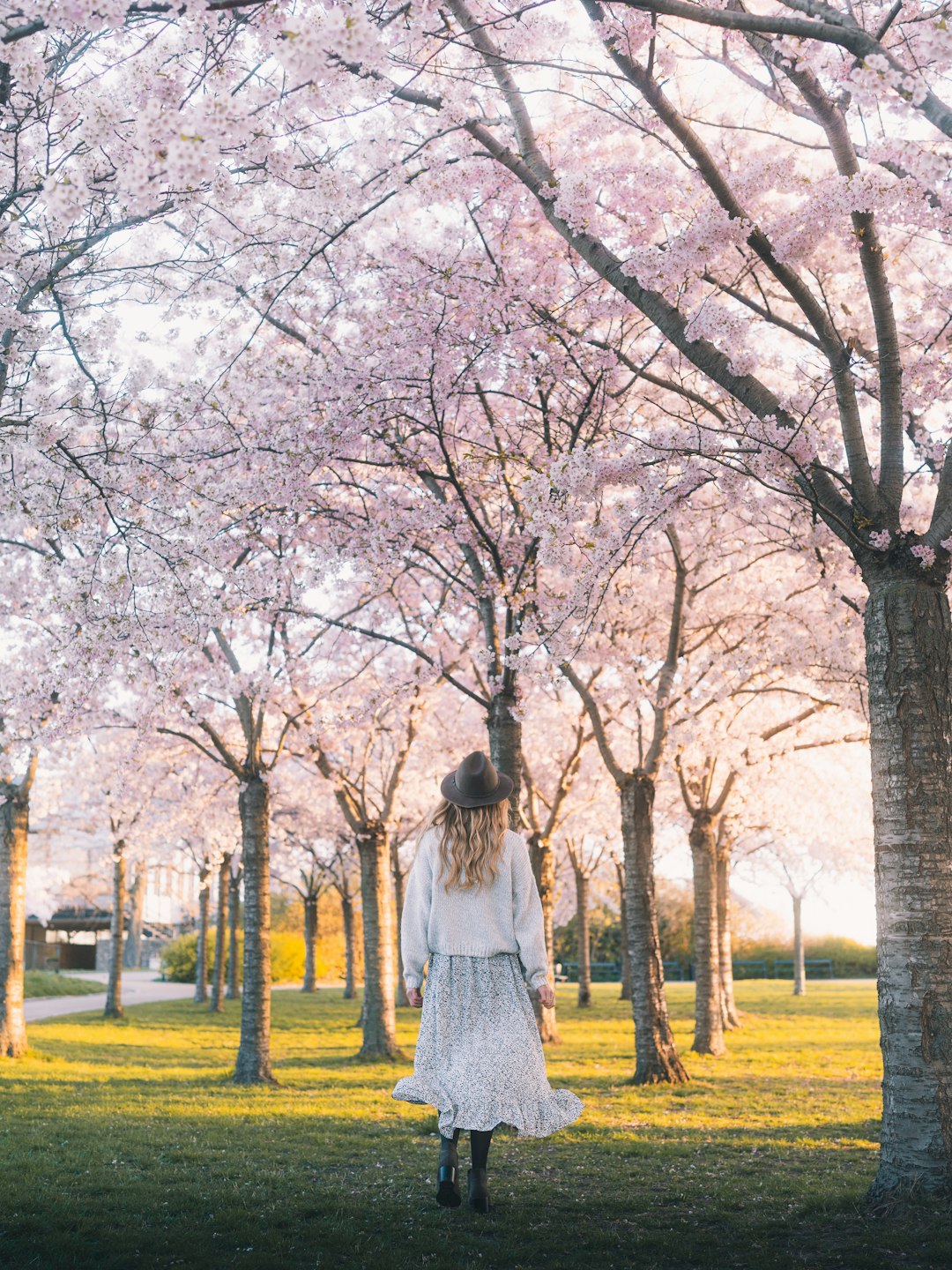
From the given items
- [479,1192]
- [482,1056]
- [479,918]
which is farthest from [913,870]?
[479,1192]

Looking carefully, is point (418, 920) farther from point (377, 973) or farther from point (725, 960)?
point (725, 960)

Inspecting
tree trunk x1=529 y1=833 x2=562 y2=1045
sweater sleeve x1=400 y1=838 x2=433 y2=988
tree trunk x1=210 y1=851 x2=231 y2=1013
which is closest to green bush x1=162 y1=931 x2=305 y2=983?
tree trunk x1=210 y1=851 x2=231 y2=1013

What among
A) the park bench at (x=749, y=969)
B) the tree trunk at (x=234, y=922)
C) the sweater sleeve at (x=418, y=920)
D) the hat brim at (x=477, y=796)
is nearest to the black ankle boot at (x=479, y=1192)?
the sweater sleeve at (x=418, y=920)

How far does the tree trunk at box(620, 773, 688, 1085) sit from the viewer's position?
37.7 ft

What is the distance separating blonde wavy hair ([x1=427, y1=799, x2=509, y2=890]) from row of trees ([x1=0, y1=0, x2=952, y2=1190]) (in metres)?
2.02

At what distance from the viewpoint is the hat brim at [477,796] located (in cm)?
523

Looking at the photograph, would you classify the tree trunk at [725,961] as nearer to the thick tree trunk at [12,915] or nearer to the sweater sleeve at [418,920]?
the thick tree trunk at [12,915]

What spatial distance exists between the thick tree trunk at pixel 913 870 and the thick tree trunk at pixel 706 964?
30.8 feet

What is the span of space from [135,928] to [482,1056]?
52.2 meters

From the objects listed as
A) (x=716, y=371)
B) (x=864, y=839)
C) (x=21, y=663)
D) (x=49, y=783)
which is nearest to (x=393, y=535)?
(x=716, y=371)

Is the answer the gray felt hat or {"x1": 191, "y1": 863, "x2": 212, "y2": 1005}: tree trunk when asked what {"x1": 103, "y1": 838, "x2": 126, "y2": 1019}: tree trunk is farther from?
the gray felt hat

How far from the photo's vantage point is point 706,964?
14.6 meters

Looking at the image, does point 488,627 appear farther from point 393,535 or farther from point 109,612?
point 109,612

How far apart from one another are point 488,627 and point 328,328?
3.14m
